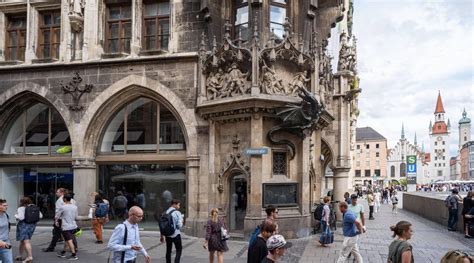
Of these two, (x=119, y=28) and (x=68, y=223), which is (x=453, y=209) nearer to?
(x=68, y=223)

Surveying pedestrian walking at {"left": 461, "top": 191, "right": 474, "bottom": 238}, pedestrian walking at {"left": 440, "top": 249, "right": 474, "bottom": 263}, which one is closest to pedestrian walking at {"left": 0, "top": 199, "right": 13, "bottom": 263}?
pedestrian walking at {"left": 440, "top": 249, "right": 474, "bottom": 263}

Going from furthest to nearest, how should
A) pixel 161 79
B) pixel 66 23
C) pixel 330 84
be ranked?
pixel 330 84
pixel 66 23
pixel 161 79

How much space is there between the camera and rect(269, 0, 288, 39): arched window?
1520 cm

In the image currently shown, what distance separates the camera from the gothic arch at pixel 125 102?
52.3 feet

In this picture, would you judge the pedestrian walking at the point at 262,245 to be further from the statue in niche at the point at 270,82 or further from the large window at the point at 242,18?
the large window at the point at 242,18

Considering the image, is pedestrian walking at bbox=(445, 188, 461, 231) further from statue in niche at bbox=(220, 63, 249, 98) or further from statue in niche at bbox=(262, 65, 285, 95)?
statue in niche at bbox=(220, 63, 249, 98)

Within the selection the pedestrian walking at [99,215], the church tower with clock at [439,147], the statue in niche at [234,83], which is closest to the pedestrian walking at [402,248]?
the statue in niche at [234,83]

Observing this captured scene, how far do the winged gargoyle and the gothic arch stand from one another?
3.13 meters

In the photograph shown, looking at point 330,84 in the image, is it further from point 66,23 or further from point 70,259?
point 70,259

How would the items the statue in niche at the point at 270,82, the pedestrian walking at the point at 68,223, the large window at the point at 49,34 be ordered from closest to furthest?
the pedestrian walking at the point at 68,223 → the statue in niche at the point at 270,82 → the large window at the point at 49,34

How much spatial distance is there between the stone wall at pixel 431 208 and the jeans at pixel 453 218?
8.0 inches

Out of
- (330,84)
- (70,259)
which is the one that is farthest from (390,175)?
(70,259)

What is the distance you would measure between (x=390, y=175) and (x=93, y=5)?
122155mm

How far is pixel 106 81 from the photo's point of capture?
1689 centimetres
